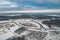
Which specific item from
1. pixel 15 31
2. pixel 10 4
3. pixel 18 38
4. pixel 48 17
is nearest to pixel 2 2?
pixel 10 4

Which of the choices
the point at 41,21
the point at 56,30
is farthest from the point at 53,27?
the point at 41,21

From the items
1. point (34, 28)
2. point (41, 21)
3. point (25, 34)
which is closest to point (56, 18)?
point (41, 21)

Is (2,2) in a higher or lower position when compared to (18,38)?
higher

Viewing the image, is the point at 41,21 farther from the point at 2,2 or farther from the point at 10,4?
the point at 2,2

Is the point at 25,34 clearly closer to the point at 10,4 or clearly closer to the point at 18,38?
the point at 18,38

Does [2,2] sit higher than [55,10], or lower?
higher

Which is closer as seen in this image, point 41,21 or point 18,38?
point 18,38

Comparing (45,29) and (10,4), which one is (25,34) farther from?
(10,4)

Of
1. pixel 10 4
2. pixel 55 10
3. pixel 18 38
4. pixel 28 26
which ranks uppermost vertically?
pixel 10 4
